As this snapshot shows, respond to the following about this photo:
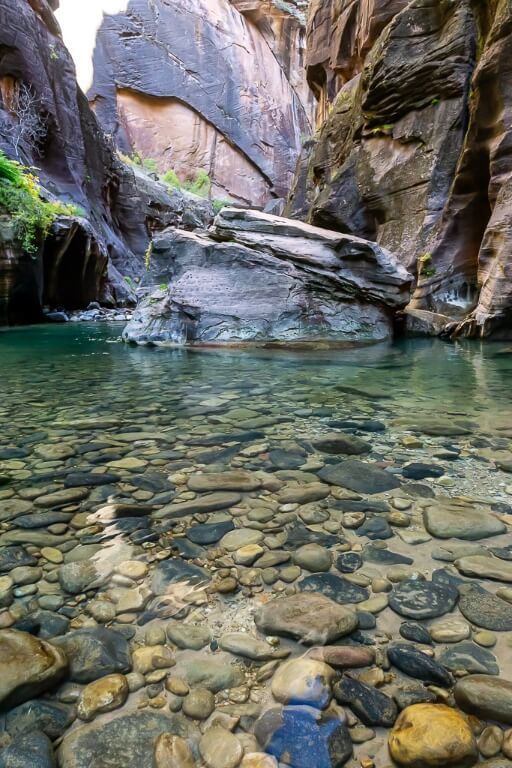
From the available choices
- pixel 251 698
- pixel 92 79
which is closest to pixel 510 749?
pixel 251 698

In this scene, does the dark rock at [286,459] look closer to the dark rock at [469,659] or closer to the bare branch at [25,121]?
the dark rock at [469,659]

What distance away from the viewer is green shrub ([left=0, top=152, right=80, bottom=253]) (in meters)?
11.9

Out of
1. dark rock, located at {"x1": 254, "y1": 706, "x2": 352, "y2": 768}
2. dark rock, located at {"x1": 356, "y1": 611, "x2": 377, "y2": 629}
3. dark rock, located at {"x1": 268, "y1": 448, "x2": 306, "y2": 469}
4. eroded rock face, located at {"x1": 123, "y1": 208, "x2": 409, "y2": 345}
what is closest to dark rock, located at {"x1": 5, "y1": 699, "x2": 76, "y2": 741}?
dark rock, located at {"x1": 254, "y1": 706, "x2": 352, "y2": 768}

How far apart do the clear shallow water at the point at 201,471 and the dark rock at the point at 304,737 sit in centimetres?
3

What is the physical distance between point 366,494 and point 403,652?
1007 millimetres

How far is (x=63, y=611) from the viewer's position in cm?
132

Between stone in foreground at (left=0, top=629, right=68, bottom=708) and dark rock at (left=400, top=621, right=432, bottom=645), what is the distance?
0.87m

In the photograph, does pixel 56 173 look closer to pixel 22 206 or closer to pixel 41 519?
pixel 22 206

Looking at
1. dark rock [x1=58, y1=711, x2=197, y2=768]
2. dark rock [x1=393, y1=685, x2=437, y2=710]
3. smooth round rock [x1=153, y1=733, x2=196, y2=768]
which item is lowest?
dark rock [x1=58, y1=711, x2=197, y2=768]

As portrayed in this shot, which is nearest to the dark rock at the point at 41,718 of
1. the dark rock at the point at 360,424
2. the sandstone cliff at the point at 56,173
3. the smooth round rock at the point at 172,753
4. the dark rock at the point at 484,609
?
the smooth round rock at the point at 172,753

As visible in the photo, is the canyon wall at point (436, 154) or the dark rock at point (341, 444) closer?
the dark rock at point (341, 444)

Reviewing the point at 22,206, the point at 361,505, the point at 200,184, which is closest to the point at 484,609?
the point at 361,505

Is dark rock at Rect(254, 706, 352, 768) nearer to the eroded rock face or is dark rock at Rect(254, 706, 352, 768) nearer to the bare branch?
the eroded rock face

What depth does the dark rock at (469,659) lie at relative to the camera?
1084mm
